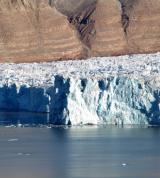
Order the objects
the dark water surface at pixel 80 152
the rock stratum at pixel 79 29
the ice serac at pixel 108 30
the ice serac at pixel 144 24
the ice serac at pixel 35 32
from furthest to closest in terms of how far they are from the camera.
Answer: the ice serac at pixel 144 24 → the rock stratum at pixel 79 29 → the ice serac at pixel 108 30 → the ice serac at pixel 35 32 → the dark water surface at pixel 80 152

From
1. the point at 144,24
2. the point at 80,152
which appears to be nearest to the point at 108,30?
the point at 144,24

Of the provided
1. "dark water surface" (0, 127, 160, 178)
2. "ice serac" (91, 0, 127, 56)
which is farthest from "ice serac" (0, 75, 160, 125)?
"ice serac" (91, 0, 127, 56)

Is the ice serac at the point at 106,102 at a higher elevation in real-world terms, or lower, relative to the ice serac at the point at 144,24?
lower

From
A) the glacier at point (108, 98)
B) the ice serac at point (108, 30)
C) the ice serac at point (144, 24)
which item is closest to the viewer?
the glacier at point (108, 98)

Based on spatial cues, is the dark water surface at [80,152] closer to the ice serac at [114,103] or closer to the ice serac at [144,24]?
the ice serac at [114,103]

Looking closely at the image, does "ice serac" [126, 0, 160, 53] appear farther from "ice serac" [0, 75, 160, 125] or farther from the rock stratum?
"ice serac" [0, 75, 160, 125]

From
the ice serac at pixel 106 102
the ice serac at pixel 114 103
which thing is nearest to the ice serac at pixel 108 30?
the ice serac at pixel 106 102

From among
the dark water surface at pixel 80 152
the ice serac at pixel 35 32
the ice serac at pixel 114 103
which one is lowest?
the dark water surface at pixel 80 152

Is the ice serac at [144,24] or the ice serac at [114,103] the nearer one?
the ice serac at [114,103]
